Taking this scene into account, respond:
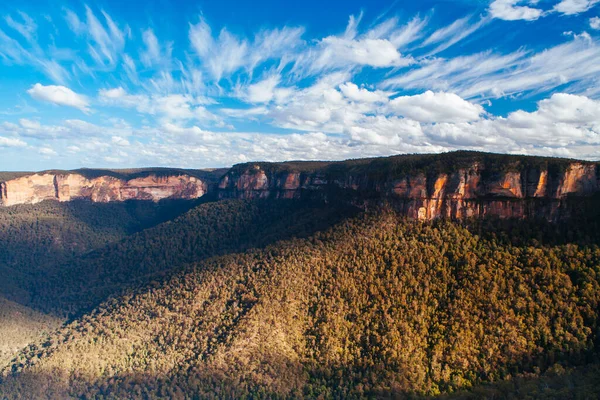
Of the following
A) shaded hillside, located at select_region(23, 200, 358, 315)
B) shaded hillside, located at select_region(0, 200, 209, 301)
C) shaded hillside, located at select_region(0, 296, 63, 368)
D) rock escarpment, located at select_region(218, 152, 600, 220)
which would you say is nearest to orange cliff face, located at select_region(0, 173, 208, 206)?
shaded hillside, located at select_region(0, 200, 209, 301)

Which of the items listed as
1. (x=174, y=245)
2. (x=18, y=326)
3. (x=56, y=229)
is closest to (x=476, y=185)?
(x=174, y=245)

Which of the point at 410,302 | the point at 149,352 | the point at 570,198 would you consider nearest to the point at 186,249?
the point at 149,352

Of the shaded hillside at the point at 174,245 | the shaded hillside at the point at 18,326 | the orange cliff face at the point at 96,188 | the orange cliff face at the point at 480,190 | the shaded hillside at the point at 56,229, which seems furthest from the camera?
the orange cliff face at the point at 96,188

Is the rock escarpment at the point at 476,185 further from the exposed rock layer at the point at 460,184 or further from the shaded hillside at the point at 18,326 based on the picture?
the shaded hillside at the point at 18,326

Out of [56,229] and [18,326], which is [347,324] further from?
[56,229]

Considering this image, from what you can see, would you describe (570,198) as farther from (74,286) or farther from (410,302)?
(74,286)

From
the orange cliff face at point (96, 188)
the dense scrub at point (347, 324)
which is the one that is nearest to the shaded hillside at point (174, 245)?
the dense scrub at point (347, 324)

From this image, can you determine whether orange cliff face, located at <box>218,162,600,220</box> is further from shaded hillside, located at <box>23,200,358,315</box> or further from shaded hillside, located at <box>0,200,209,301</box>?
shaded hillside, located at <box>0,200,209,301</box>
